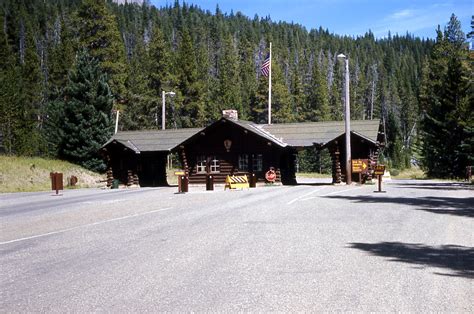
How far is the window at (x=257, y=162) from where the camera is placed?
37469 millimetres

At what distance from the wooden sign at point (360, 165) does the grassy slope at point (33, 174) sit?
21.3 metres

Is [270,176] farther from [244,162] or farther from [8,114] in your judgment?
[8,114]

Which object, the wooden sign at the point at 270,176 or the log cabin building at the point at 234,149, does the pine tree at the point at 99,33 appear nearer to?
the log cabin building at the point at 234,149

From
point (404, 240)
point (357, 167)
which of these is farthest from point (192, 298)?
point (357, 167)

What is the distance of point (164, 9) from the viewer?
597 ft

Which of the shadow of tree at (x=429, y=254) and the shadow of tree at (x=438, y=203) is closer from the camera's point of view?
the shadow of tree at (x=429, y=254)

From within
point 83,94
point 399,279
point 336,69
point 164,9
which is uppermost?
point 164,9

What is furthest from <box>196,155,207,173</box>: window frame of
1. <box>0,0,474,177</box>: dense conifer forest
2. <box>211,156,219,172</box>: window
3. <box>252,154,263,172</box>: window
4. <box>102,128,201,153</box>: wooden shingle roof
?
<box>0,0,474,177</box>: dense conifer forest

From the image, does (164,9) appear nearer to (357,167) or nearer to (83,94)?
(83,94)

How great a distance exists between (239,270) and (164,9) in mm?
182957

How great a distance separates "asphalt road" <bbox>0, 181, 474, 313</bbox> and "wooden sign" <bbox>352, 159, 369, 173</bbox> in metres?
17.9

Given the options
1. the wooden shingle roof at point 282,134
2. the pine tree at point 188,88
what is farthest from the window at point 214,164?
the pine tree at point 188,88

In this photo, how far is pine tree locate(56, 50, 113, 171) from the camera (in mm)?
48250

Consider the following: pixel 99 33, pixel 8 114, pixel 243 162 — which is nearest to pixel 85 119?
pixel 8 114
